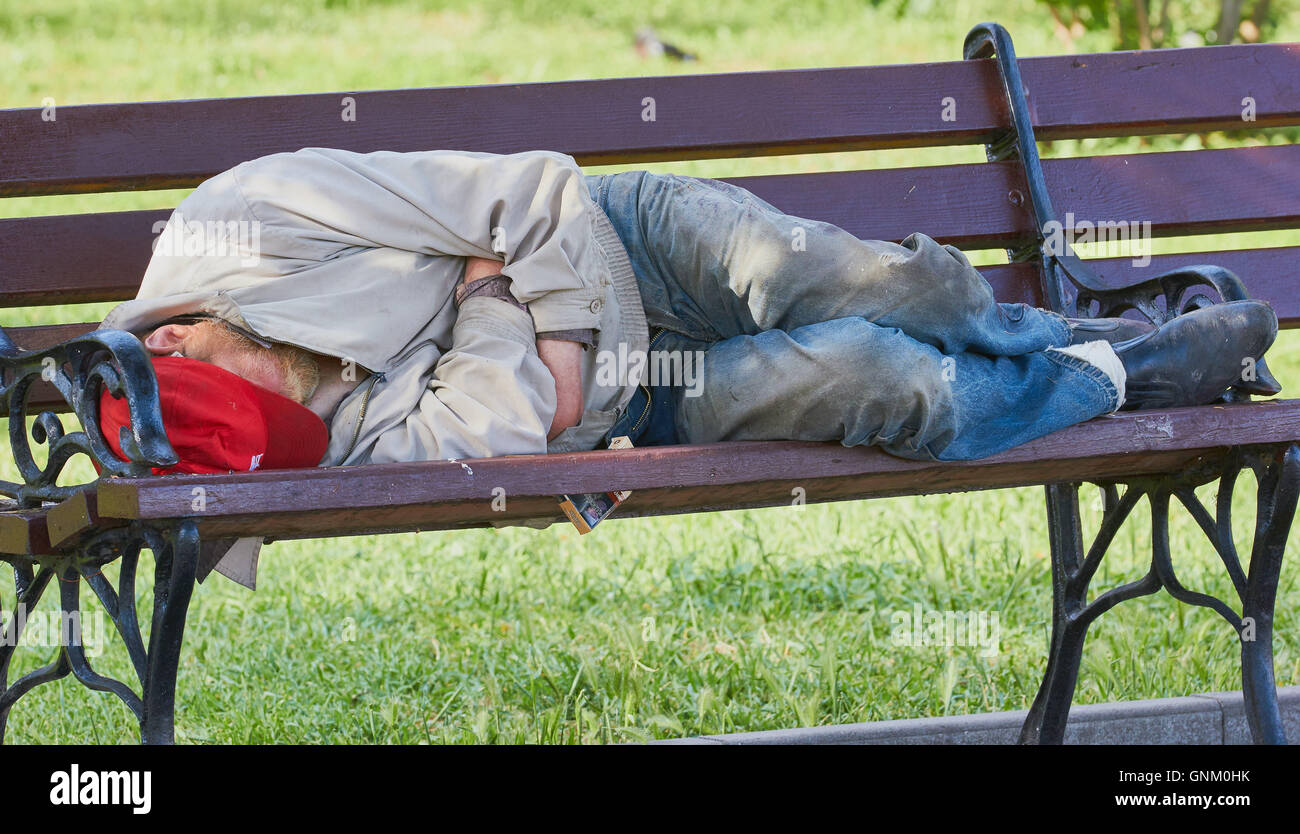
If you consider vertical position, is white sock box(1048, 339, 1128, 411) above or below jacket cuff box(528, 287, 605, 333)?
below

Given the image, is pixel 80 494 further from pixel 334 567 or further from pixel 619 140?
pixel 334 567

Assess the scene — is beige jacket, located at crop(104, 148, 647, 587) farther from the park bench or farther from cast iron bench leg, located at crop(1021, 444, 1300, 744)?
cast iron bench leg, located at crop(1021, 444, 1300, 744)

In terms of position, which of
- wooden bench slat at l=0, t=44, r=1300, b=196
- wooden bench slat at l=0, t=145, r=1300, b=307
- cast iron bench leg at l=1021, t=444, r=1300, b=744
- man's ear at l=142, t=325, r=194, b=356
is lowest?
cast iron bench leg at l=1021, t=444, r=1300, b=744

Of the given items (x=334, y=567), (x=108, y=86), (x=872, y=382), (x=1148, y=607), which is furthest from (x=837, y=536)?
(x=108, y=86)

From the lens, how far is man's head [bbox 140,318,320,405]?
7.18 ft

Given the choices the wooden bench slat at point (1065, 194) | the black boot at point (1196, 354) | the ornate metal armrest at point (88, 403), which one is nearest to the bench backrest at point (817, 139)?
the wooden bench slat at point (1065, 194)

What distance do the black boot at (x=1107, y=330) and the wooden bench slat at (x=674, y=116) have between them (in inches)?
28.9

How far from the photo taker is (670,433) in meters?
2.53

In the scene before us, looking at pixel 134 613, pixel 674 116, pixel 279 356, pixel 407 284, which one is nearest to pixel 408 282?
pixel 407 284

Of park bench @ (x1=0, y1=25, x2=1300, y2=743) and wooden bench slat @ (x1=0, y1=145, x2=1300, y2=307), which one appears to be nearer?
park bench @ (x1=0, y1=25, x2=1300, y2=743)

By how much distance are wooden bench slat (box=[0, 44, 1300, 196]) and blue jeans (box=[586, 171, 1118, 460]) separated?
611mm

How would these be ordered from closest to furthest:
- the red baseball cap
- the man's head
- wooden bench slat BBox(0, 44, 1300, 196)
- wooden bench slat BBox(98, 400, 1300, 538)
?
wooden bench slat BBox(98, 400, 1300, 538)
the red baseball cap
the man's head
wooden bench slat BBox(0, 44, 1300, 196)

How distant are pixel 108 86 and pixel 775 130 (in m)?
6.82

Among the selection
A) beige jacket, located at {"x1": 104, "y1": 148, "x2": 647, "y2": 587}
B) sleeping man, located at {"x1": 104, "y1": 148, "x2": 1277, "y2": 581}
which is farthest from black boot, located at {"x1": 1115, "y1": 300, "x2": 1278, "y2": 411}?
beige jacket, located at {"x1": 104, "y1": 148, "x2": 647, "y2": 587}
